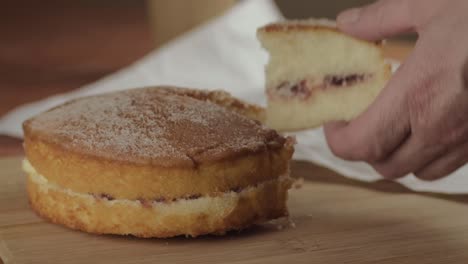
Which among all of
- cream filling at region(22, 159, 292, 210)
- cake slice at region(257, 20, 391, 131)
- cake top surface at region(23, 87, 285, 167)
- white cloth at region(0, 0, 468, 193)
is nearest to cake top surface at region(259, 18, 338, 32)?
cake slice at region(257, 20, 391, 131)

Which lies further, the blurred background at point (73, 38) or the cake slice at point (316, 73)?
the blurred background at point (73, 38)

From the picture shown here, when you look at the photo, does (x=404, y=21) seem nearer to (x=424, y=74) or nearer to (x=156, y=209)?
(x=424, y=74)

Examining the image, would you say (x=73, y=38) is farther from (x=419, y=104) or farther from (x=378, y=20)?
(x=419, y=104)

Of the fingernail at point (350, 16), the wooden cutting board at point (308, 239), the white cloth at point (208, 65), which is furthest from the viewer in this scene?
the white cloth at point (208, 65)

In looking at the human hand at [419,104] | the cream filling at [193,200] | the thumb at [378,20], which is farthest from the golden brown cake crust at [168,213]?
the thumb at [378,20]

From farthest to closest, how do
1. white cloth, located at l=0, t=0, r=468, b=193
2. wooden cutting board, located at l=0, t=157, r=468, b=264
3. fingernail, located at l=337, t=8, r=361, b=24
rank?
white cloth, located at l=0, t=0, r=468, b=193 < fingernail, located at l=337, t=8, r=361, b=24 < wooden cutting board, located at l=0, t=157, r=468, b=264

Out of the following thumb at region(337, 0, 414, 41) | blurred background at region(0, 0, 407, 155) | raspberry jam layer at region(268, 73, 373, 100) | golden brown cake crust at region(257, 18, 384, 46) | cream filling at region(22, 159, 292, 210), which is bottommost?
cream filling at region(22, 159, 292, 210)

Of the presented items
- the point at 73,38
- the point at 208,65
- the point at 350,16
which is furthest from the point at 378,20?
the point at 73,38

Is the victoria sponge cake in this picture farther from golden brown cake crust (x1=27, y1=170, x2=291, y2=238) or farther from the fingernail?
the fingernail

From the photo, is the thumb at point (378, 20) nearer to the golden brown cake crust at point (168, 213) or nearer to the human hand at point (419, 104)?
the human hand at point (419, 104)
